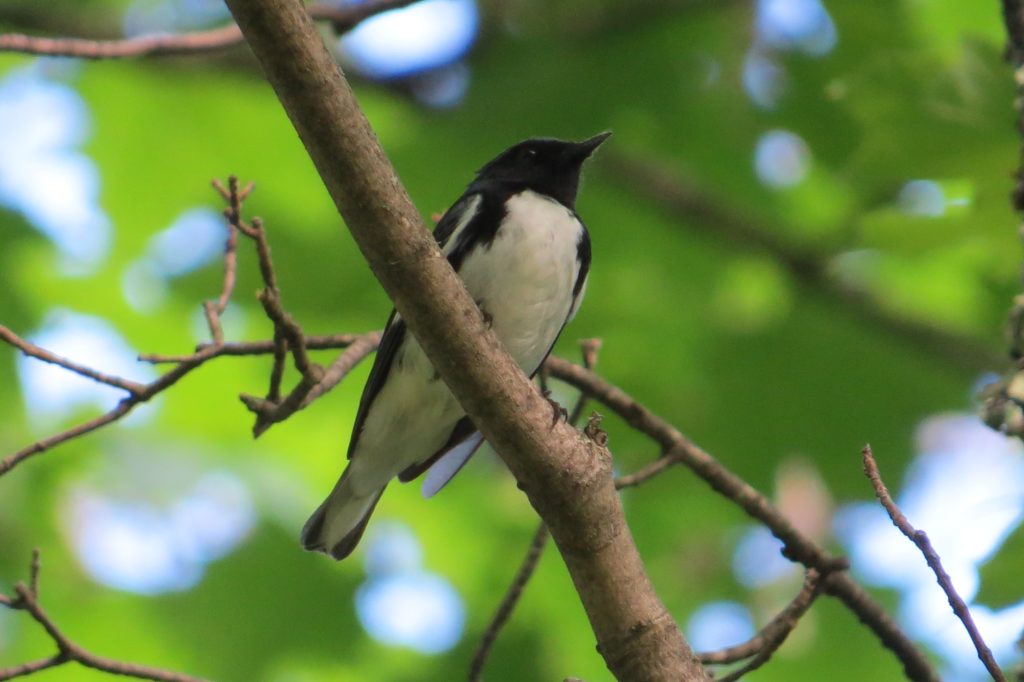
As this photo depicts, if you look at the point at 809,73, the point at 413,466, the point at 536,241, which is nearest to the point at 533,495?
the point at 536,241

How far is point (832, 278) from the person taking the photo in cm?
551

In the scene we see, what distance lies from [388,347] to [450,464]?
55cm

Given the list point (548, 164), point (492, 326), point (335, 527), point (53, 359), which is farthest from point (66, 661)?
point (548, 164)

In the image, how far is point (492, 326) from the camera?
3652 millimetres

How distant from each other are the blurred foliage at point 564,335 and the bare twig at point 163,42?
160cm

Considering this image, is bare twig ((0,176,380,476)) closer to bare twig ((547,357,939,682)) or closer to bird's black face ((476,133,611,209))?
bare twig ((547,357,939,682))

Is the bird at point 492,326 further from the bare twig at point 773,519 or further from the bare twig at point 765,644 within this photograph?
the bare twig at point 765,644

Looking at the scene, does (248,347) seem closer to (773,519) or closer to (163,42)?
(163,42)

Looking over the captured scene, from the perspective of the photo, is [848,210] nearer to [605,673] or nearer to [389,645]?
[605,673]

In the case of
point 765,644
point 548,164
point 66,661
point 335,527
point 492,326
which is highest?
point 548,164

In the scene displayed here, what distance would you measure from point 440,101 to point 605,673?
2.47 metres

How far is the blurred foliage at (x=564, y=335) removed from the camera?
5.21 metres

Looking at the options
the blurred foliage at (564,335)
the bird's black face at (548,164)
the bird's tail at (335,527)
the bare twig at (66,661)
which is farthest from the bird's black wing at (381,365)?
the bare twig at (66,661)

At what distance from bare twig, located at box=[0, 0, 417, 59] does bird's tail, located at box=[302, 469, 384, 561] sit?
53.6 inches
